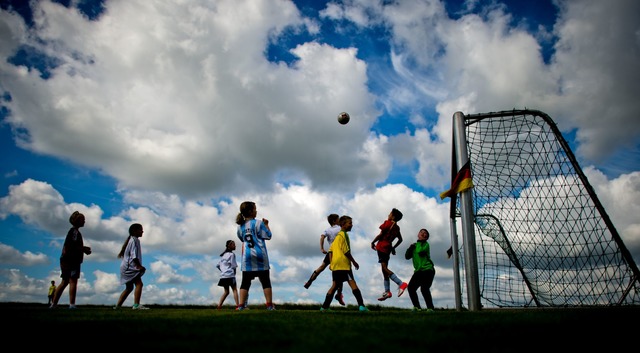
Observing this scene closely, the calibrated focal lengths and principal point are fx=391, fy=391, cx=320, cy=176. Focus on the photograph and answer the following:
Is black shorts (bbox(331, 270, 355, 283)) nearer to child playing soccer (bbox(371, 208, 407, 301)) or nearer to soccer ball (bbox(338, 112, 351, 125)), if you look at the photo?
child playing soccer (bbox(371, 208, 407, 301))

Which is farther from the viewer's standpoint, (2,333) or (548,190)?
(548,190)

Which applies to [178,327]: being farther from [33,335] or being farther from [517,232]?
[517,232]

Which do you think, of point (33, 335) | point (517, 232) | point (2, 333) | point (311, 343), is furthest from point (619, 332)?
point (517, 232)

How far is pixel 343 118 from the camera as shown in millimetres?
12023

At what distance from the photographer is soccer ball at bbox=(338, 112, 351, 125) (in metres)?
12.0

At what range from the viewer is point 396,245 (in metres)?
9.72

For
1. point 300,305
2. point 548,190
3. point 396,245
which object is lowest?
point 300,305

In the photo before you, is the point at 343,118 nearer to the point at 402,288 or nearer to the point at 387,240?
the point at 387,240

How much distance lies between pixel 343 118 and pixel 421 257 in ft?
16.4

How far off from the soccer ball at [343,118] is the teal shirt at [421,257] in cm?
453

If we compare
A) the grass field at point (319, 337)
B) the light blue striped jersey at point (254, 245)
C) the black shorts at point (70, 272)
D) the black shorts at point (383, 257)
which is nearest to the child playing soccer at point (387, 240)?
the black shorts at point (383, 257)

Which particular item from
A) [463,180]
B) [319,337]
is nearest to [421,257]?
[463,180]

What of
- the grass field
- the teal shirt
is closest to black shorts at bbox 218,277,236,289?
the teal shirt

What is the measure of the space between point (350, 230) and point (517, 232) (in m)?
Answer: 5.55
